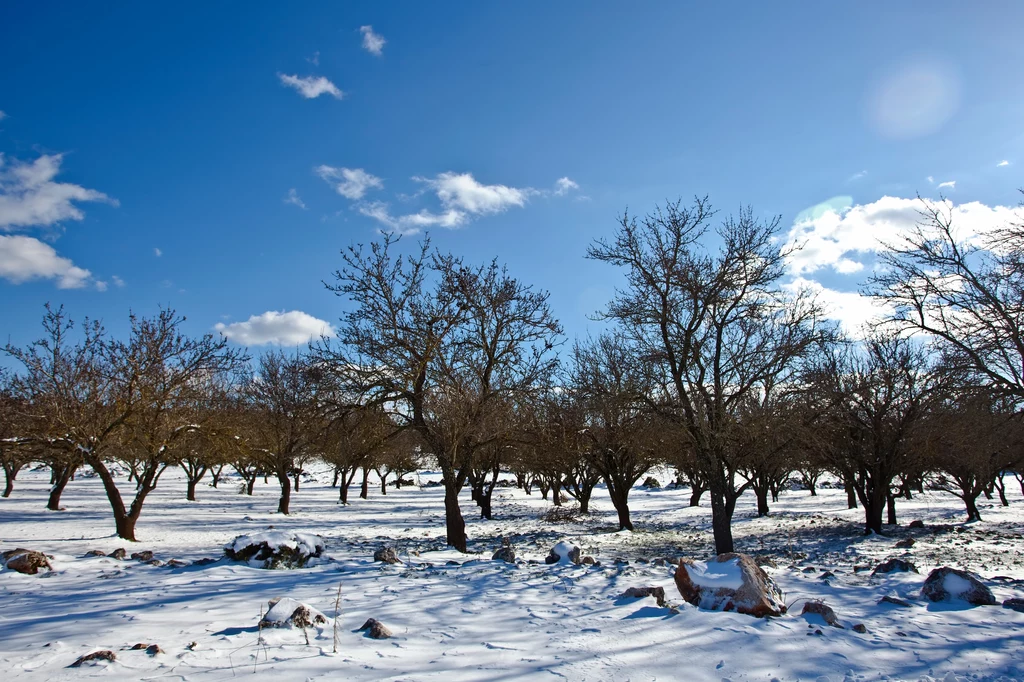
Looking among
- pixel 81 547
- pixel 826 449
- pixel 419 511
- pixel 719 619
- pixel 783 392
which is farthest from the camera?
pixel 419 511

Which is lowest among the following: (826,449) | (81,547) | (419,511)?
(419,511)

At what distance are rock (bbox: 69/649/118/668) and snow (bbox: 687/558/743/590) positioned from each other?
6453 millimetres

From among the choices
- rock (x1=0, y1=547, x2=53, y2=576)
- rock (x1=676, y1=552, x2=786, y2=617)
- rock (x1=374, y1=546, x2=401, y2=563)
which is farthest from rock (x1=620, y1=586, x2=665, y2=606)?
rock (x1=0, y1=547, x2=53, y2=576)

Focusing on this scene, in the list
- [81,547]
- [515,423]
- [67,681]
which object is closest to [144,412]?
[81,547]

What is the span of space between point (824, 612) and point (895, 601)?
5.89 ft

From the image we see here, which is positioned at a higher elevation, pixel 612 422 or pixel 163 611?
pixel 612 422

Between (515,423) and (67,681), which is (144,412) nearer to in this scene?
(515,423)

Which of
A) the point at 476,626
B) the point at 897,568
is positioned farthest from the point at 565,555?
the point at 897,568

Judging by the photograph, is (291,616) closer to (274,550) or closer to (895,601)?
(274,550)

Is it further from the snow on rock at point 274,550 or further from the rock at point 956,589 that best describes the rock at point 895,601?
the snow on rock at point 274,550

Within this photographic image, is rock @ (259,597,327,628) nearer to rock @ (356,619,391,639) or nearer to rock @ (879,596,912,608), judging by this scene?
rock @ (356,619,391,639)

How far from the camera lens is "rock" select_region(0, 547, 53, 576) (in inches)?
322

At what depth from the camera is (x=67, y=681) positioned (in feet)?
14.5

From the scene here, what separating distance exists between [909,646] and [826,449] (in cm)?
1588
